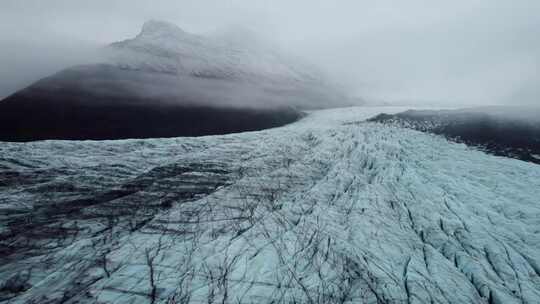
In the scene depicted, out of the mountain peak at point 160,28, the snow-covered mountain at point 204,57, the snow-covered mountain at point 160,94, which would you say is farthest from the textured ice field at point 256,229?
the mountain peak at point 160,28

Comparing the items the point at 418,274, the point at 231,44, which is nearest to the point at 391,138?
the point at 418,274

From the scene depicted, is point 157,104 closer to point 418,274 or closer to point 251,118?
point 251,118

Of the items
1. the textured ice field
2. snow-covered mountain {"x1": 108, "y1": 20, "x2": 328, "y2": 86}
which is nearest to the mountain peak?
snow-covered mountain {"x1": 108, "y1": 20, "x2": 328, "y2": 86}

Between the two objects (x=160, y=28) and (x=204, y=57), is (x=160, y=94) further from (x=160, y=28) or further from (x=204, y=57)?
(x=160, y=28)

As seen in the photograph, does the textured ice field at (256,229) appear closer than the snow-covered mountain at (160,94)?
Yes

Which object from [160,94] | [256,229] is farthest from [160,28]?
[256,229]

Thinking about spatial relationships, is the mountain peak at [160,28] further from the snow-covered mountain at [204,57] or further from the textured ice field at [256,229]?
the textured ice field at [256,229]

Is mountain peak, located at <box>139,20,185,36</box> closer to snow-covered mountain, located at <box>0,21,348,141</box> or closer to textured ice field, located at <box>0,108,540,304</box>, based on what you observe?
snow-covered mountain, located at <box>0,21,348,141</box>
